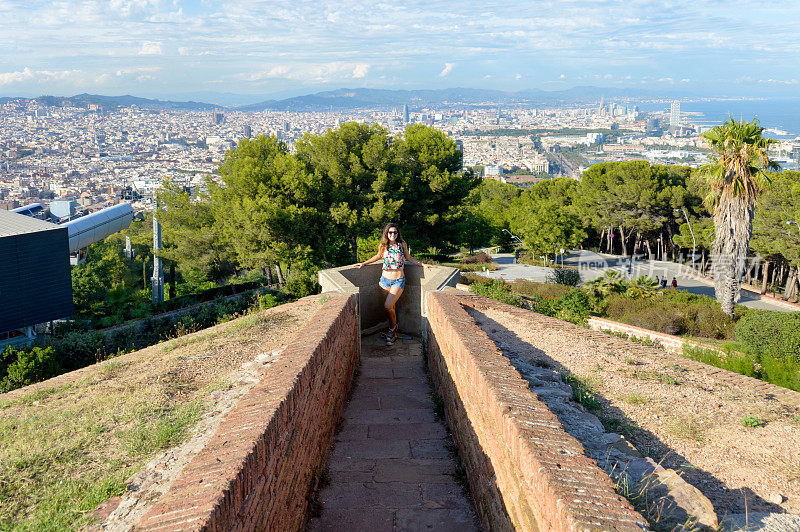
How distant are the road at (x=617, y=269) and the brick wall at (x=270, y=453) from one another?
25.1m

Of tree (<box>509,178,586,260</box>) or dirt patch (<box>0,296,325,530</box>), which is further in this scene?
tree (<box>509,178,586,260</box>)

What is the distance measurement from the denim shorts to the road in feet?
71.9

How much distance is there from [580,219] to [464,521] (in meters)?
45.3

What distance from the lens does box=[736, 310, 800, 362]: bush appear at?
1173cm

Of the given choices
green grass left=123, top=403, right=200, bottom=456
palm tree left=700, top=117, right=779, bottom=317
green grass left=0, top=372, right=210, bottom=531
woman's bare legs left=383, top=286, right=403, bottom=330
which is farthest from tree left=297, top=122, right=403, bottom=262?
green grass left=123, top=403, right=200, bottom=456

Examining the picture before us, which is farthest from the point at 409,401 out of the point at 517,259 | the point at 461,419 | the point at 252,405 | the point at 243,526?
the point at 517,259

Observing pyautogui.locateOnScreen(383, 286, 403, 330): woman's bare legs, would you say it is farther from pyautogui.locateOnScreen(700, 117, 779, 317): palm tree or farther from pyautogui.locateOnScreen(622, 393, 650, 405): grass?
pyautogui.locateOnScreen(700, 117, 779, 317): palm tree

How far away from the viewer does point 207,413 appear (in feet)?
14.4

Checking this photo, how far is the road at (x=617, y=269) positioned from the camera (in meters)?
31.3

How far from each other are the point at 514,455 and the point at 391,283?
4.67 meters

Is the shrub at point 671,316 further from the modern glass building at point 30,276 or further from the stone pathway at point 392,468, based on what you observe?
the modern glass building at point 30,276

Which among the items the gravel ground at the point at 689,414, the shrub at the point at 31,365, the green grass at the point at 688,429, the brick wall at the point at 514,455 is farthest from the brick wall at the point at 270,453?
the shrub at the point at 31,365

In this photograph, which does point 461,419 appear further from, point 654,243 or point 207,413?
point 654,243

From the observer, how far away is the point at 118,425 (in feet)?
14.2
